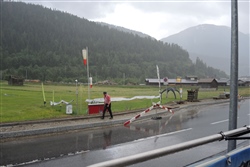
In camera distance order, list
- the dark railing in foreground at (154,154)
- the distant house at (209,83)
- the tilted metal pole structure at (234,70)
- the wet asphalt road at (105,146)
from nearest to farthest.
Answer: the dark railing in foreground at (154,154), the tilted metal pole structure at (234,70), the wet asphalt road at (105,146), the distant house at (209,83)

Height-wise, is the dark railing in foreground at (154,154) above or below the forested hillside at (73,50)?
below

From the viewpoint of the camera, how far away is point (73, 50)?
15425 centimetres

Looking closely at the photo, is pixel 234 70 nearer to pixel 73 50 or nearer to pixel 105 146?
pixel 105 146

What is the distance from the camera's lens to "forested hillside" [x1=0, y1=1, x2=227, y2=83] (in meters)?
137

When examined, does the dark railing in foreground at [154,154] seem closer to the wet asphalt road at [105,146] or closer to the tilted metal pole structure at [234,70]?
the tilted metal pole structure at [234,70]

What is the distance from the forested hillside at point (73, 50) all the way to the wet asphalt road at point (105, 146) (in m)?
112

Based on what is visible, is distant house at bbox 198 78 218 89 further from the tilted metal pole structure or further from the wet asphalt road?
the tilted metal pole structure

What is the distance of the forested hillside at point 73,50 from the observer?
449ft

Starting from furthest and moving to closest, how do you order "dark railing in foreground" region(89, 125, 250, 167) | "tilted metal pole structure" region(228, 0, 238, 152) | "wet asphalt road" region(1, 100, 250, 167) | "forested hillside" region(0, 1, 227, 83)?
"forested hillside" region(0, 1, 227, 83), "wet asphalt road" region(1, 100, 250, 167), "tilted metal pole structure" region(228, 0, 238, 152), "dark railing in foreground" region(89, 125, 250, 167)

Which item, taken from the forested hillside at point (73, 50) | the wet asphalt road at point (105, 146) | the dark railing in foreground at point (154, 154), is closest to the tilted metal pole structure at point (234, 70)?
the dark railing in foreground at point (154, 154)

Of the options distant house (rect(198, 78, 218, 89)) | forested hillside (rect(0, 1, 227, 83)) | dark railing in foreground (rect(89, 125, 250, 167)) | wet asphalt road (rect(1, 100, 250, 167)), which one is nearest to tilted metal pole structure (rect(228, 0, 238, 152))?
dark railing in foreground (rect(89, 125, 250, 167))

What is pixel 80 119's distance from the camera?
15383mm

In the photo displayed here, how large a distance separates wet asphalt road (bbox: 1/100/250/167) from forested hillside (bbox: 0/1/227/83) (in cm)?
11182

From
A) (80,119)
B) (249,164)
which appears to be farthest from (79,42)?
(249,164)
